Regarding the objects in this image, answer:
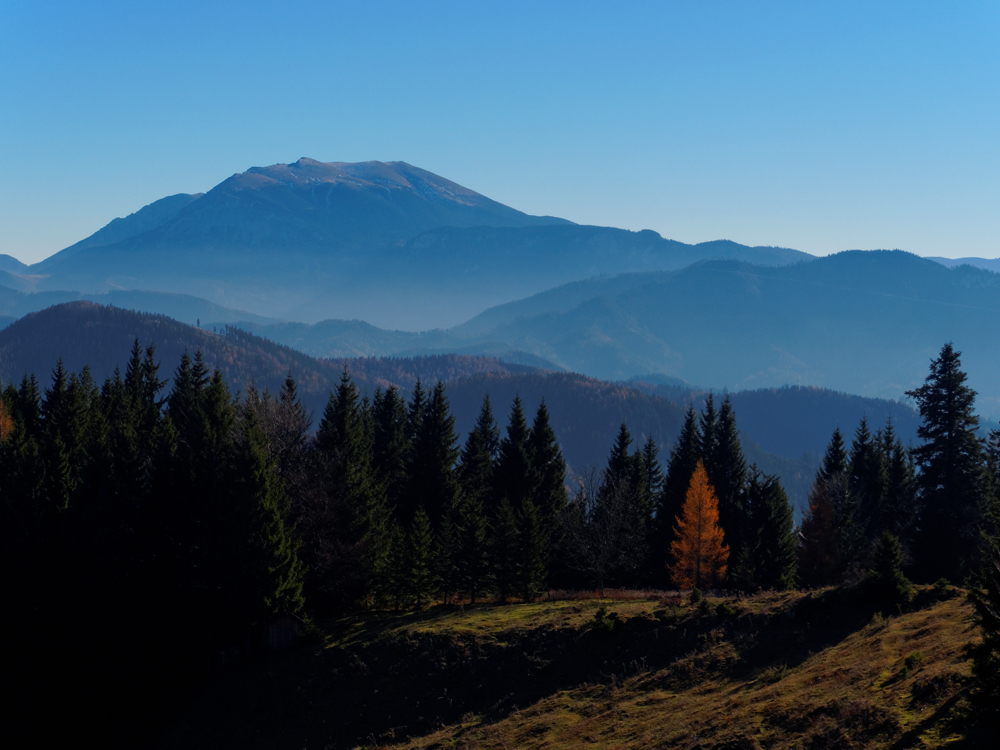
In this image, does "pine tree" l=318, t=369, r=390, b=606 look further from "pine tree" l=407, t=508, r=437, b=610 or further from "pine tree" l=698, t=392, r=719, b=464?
Result: "pine tree" l=698, t=392, r=719, b=464

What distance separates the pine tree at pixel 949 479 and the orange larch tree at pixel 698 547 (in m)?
13.5

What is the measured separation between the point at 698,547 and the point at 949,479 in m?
17.7

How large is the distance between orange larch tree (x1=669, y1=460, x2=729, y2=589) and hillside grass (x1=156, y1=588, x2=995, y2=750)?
33.8 ft

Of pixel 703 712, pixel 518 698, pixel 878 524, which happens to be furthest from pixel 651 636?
pixel 878 524

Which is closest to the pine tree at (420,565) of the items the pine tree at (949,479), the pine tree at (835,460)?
the pine tree at (949,479)

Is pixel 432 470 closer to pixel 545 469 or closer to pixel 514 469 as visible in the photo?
pixel 514 469

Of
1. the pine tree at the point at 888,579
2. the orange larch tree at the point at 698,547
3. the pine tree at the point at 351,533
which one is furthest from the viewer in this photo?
the orange larch tree at the point at 698,547

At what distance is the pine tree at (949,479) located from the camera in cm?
5231

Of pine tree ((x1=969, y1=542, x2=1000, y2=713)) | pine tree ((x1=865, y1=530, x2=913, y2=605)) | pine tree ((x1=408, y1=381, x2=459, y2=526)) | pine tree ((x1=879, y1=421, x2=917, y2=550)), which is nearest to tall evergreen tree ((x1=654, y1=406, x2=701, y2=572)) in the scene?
pine tree ((x1=879, y1=421, x2=917, y2=550))

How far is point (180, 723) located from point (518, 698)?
66.0 feet

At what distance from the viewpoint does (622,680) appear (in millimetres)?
36094

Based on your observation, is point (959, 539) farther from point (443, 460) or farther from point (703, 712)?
point (443, 460)

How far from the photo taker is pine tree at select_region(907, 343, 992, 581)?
52312mm

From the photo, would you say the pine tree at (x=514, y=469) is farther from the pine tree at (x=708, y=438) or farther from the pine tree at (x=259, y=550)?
the pine tree at (x=259, y=550)
